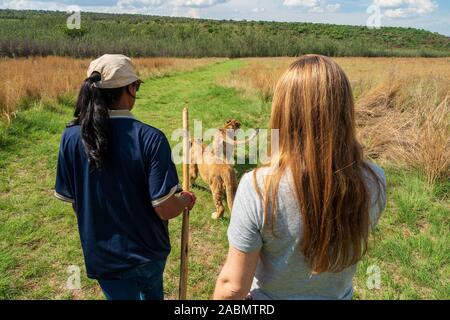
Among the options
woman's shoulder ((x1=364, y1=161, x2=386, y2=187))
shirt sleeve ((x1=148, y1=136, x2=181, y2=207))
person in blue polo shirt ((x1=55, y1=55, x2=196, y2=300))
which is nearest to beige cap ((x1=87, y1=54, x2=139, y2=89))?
person in blue polo shirt ((x1=55, y1=55, x2=196, y2=300))

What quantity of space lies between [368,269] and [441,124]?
3688mm

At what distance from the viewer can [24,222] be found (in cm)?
461

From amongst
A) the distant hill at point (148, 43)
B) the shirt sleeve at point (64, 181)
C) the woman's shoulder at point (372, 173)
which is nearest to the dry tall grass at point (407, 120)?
the woman's shoulder at point (372, 173)

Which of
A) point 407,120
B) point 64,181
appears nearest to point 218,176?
point 64,181

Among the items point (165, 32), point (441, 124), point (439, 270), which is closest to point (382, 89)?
point (441, 124)

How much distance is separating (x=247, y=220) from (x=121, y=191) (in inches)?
31.8

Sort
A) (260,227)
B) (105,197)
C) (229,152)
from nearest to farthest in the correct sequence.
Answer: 1. (260,227)
2. (105,197)
3. (229,152)

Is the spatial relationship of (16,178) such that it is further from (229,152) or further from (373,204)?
(373,204)

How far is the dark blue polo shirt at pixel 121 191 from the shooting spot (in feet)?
5.87

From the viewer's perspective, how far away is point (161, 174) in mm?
1811

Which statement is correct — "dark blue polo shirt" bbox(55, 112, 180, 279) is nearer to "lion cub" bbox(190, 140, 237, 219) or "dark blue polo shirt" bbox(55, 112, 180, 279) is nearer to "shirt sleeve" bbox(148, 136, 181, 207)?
"shirt sleeve" bbox(148, 136, 181, 207)

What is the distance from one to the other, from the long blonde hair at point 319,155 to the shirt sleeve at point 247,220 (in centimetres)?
4

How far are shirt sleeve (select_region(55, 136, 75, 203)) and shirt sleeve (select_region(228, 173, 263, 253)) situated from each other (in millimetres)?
1059

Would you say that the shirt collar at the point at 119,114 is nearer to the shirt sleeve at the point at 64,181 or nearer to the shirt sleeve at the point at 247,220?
the shirt sleeve at the point at 64,181
